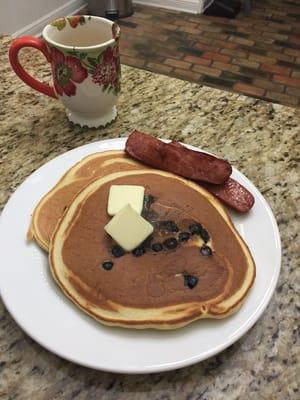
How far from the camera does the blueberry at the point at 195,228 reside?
0.57m

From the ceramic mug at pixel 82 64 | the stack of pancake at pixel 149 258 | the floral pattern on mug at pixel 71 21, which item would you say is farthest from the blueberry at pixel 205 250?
the floral pattern on mug at pixel 71 21

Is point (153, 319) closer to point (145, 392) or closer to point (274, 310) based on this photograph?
point (145, 392)

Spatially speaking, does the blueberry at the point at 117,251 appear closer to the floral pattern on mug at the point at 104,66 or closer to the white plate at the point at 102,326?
the white plate at the point at 102,326

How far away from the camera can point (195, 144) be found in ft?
2.84

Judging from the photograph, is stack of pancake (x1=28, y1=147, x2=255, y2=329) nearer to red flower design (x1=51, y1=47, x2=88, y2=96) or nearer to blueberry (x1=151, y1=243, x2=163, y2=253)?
blueberry (x1=151, y1=243, x2=163, y2=253)

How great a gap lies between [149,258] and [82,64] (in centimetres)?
42

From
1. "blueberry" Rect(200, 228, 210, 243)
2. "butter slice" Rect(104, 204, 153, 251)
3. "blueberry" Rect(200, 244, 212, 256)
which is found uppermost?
"butter slice" Rect(104, 204, 153, 251)

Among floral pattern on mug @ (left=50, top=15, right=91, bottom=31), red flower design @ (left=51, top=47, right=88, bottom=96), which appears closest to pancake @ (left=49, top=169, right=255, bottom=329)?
red flower design @ (left=51, top=47, right=88, bottom=96)

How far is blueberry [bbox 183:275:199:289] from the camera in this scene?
0.52 meters

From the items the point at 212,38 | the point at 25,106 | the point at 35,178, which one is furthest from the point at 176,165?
the point at 212,38

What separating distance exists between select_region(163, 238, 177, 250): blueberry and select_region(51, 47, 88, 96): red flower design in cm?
39

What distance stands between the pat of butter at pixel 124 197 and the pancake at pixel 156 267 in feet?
0.04

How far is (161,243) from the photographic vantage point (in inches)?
Answer: 21.8

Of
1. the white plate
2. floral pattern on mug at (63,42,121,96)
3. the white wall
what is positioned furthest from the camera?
the white wall
